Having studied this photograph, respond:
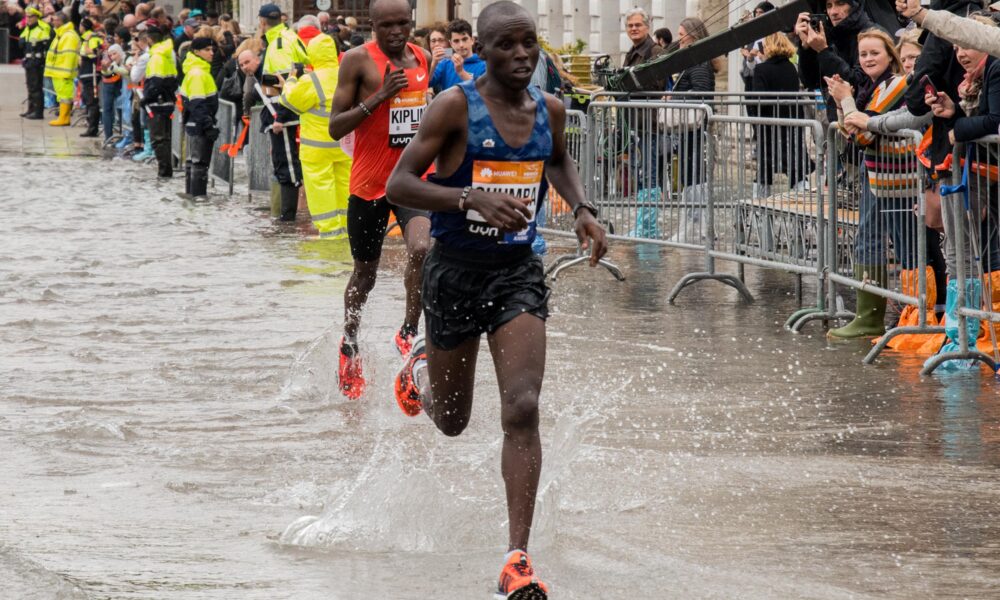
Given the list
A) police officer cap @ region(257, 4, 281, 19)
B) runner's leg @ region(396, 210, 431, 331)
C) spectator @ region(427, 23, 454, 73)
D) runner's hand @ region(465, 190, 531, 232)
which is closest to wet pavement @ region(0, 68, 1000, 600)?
runner's leg @ region(396, 210, 431, 331)

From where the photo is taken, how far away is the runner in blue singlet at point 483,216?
18.5 ft

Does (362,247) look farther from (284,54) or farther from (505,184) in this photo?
(284,54)

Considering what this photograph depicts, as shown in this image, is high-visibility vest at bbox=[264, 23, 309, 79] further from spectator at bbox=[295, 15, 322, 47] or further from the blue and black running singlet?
the blue and black running singlet

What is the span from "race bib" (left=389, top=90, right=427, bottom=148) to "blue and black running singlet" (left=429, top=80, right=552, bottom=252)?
293 centimetres

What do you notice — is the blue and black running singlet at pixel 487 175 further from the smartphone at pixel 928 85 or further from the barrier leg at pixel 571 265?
the barrier leg at pixel 571 265

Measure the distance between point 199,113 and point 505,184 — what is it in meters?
14.8

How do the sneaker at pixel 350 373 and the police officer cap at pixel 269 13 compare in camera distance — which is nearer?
the sneaker at pixel 350 373

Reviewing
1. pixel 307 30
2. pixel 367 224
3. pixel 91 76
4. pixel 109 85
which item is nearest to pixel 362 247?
pixel 367 224

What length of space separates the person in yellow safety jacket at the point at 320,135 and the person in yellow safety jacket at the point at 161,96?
25.7 ft

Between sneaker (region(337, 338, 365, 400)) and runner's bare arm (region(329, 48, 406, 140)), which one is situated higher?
runner's bare arm (region(329, 48, 406, 140))

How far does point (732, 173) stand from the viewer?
39.6ft

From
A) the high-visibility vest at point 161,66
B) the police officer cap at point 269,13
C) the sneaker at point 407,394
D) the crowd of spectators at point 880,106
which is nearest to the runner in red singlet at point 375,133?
the sneaker at point 407,394

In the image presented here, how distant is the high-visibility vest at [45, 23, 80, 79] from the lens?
1362 inches

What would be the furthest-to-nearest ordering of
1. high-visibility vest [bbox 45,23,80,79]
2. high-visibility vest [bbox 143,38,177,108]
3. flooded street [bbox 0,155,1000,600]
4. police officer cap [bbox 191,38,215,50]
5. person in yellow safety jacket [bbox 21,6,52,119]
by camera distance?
1. person in yellow safety jacket [bbox 21,6,52,119]
2. high-visibility vest [bbox 45,23,80,79]
3. high-visibility vest [bbox 143,38,177,108]
4. police officer cap [bbox 191,38,215,50]
5. flooded street [bbox 0,155,1000,600]
